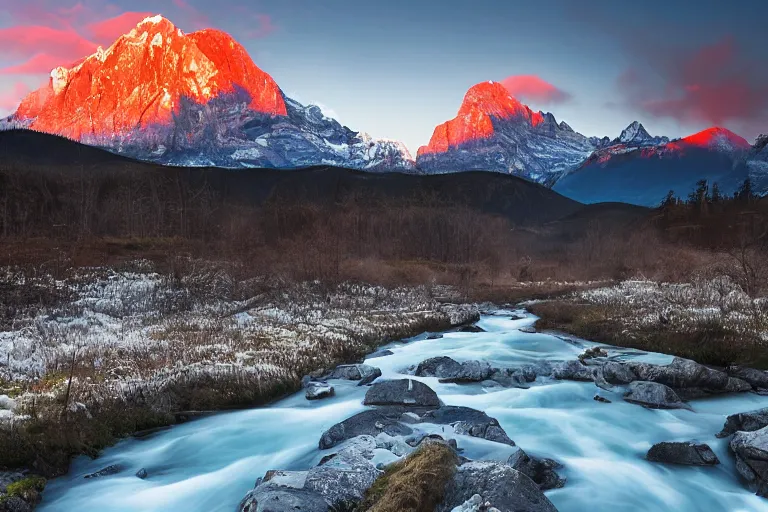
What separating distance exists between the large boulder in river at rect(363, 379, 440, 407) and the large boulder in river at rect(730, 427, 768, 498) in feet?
19.2

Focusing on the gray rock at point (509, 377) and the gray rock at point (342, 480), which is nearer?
the gray rock at point (342, 480)

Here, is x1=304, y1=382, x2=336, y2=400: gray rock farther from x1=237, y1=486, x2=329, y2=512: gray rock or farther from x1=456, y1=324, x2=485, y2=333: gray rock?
x1=456, y1=324, x2=485, y2=333: gray rock

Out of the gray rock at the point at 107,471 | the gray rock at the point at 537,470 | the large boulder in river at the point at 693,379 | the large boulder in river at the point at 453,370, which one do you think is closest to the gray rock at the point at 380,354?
the large boulder in river at the point at 453,370

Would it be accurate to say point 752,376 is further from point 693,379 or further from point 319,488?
point 319,488

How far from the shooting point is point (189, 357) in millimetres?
14953

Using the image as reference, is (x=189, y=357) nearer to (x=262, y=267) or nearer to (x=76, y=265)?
(x=262, y=267)

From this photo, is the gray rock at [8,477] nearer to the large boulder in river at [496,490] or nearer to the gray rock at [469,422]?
the large boulder in river at [496,490]

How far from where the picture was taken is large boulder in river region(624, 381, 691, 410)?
42.1 feet

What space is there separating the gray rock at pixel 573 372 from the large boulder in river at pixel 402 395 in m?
5.37

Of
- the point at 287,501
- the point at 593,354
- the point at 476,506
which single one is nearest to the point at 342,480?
the point at 287,501

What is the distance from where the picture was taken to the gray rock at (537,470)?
8.34 meters

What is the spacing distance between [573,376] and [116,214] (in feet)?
329

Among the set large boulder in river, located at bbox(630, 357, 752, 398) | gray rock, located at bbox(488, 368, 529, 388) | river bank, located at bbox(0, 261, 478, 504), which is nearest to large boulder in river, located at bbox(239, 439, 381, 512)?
river bank, located at bbox(0, 261, 478, 504)

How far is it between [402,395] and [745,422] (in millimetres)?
7166
